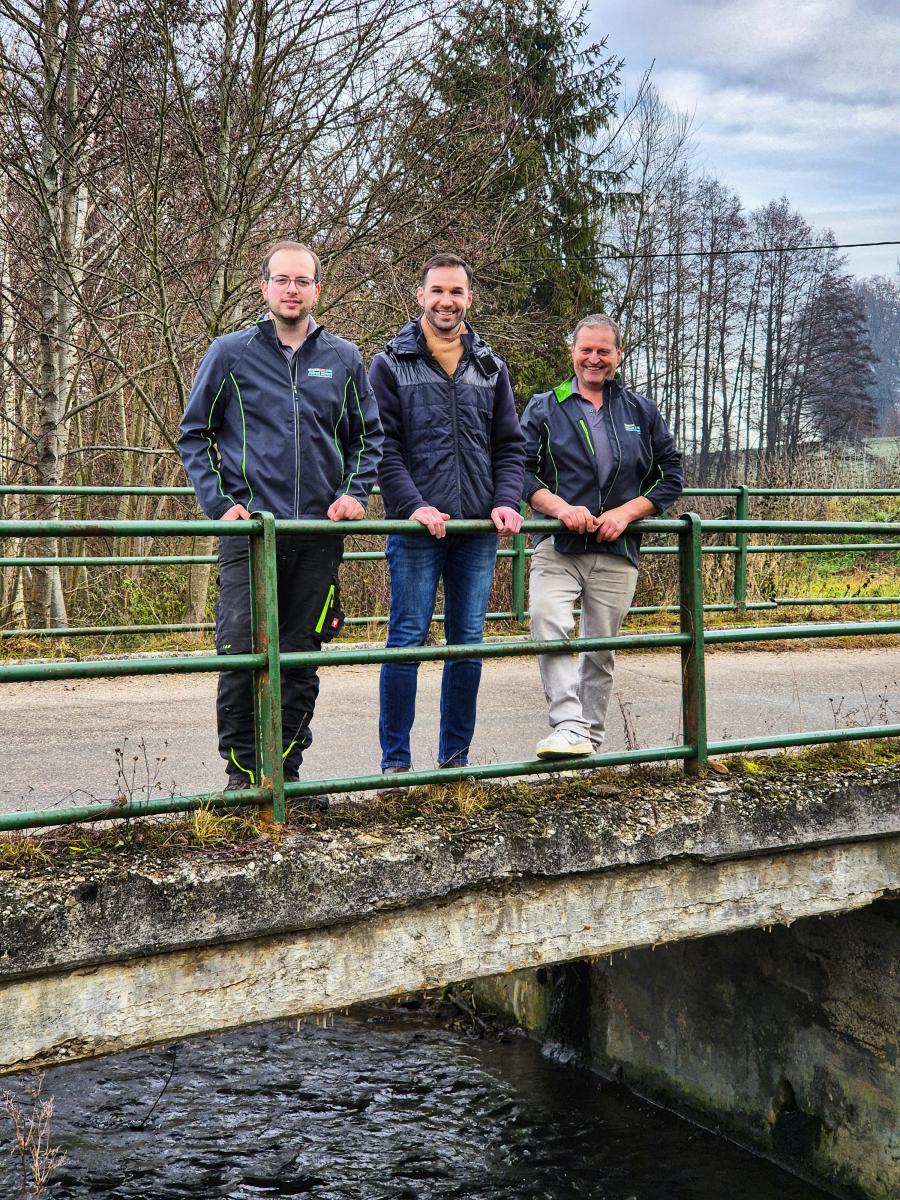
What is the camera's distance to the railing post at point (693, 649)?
14.5 feet

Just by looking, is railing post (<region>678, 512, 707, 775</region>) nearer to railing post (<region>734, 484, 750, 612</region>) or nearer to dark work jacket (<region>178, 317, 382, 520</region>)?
dark work jacket (<region>178, 317, 382, 520</region>)

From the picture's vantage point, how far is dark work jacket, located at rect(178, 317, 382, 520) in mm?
3797

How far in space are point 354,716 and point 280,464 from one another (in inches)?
139

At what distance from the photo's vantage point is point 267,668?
139 inches

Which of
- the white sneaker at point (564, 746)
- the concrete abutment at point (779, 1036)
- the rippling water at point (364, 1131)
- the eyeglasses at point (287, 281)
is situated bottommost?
the rippling water at point (364, 1131)

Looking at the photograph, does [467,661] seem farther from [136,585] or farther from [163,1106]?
[136,585]

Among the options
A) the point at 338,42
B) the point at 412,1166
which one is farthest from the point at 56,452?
the point at 412,1166

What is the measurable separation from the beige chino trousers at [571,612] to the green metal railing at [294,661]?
21cm

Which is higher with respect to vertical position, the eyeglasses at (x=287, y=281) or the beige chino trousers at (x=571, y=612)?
the eyeglasses at (x=287, y=281)

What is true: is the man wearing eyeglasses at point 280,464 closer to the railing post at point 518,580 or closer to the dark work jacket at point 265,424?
the dark work jacket at point 265,424

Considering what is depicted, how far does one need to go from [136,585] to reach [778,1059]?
26.0ft

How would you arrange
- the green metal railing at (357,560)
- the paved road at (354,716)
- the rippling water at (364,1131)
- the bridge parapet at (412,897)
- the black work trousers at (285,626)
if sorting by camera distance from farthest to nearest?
the green metal railing at (357,560), the rippling water at (364,1131), the paved road at (354,716), the black work trousers at (285,626), the bridge parapet at (412,897)

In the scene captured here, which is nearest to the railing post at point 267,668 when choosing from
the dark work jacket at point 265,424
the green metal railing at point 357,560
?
the dark work jacket at point 265,424

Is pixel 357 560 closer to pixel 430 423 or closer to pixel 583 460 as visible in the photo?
pixel 583 460
